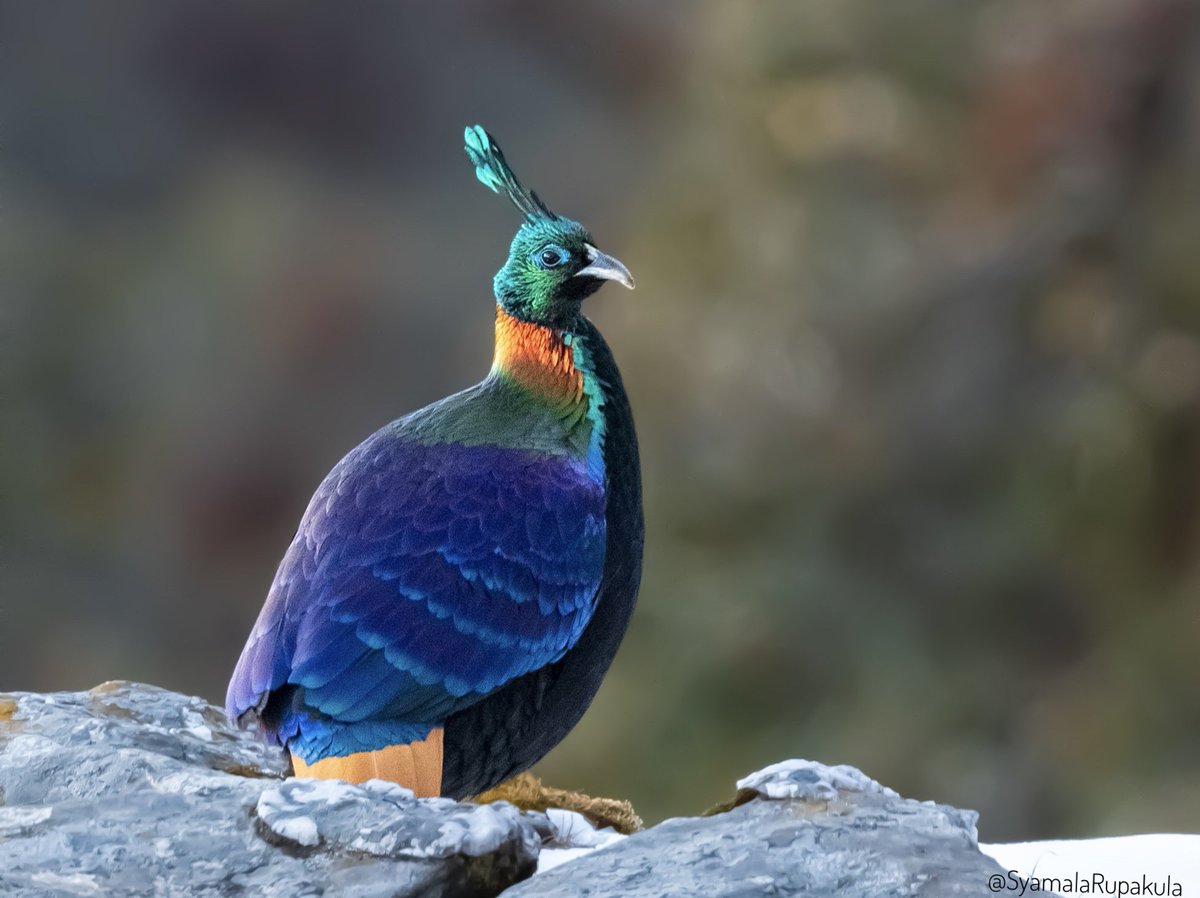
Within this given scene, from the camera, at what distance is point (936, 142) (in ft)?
27.4

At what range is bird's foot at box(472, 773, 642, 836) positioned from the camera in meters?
3.83

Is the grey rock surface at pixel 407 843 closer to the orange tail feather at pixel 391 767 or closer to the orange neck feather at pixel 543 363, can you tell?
the orange tail feather at pixel 391 767

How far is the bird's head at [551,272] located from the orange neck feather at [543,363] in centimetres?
2

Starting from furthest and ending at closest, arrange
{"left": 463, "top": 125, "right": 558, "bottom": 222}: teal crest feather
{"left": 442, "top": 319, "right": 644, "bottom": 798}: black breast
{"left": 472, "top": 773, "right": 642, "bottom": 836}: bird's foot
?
{"left": 472, "top": 773, "right": 642, "bottom": 836}: bird's foot < {"left": 463, "top": 125, "right": 558, "bottom": 222}: teal crest feather < {"left": 442, "top": 319, "right": 644, "bottom": 798}: black breast

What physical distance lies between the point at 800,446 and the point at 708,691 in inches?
51.9

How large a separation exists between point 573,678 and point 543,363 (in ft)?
2.11

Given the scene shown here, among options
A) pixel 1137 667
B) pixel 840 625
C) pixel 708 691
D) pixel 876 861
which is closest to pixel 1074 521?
pixel 1137 667

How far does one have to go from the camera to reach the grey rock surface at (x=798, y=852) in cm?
235

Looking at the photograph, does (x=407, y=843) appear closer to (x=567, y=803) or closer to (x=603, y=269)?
(x=603, y=269)

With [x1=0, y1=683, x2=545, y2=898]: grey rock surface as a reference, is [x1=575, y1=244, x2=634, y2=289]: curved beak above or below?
above

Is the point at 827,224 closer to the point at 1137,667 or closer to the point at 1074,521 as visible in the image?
the point at 1074,521

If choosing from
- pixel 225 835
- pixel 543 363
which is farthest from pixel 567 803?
pixel 225 835

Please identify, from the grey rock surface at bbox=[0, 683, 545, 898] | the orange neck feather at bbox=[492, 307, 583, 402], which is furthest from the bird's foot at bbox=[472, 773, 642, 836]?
the grey rock surface at bbox=[0, 683, 545, 898]

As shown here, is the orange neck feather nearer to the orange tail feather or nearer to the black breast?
the black breast
